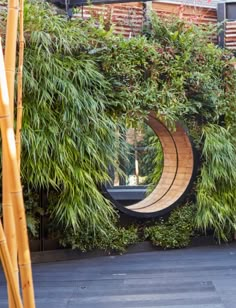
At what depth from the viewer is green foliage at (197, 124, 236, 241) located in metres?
3.29

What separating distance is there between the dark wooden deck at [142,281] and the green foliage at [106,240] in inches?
4.0

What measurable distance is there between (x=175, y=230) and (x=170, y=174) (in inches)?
25.1

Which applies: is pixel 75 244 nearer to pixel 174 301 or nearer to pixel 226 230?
pixel 174 301

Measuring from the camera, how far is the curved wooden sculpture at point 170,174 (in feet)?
11.4

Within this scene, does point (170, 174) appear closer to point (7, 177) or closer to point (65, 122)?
point (65, 122)

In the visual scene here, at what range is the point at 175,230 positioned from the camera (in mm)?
3398

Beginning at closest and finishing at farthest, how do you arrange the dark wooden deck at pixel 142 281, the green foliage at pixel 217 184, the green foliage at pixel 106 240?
1. the dark wooden deck at pixel 142 281
2. the green foliage at pixel 106 240
3. the green foliage at pixel 217 184

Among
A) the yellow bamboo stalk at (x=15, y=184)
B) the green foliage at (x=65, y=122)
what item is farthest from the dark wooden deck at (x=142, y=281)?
the yellow bamboo stalk at (x=15, y=184)

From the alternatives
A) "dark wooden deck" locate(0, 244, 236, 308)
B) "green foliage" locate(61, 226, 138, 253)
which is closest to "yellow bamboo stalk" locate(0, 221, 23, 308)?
"dark wooden deck" locate(0, 244, 236, 308)

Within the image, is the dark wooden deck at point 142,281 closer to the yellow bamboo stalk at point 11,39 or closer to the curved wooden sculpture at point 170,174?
the curved wooden sculpture at point 170,174

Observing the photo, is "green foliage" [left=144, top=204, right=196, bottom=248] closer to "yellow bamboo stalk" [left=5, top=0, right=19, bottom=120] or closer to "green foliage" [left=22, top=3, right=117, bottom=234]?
"green foliage" [left=22, top=3, right=117, bottom=234]

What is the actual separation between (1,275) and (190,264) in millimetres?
1440

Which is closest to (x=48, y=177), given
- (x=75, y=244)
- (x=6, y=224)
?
(x=75, y=244)

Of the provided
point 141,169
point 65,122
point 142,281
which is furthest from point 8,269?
point 141,169
